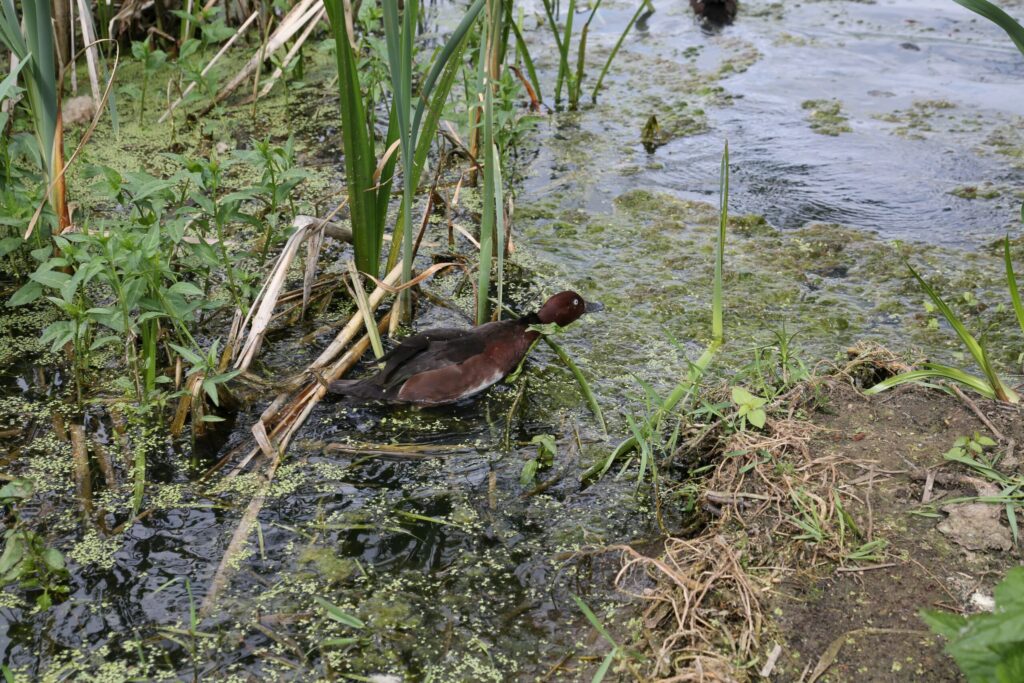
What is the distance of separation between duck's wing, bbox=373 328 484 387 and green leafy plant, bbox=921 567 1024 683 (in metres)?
2.02

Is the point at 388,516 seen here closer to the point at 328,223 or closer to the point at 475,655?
the point at 475,655

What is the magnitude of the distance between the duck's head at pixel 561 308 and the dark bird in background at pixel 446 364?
83 millimetres

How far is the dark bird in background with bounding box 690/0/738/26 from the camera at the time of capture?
7.61m

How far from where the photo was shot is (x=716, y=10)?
7695 millimetres

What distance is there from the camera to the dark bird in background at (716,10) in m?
7.61

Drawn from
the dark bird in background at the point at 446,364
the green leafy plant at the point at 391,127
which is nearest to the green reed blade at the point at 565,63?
the green leafy plant at the point at 391,127

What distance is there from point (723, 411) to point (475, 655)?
4.15ft

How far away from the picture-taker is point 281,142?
5.65 meters

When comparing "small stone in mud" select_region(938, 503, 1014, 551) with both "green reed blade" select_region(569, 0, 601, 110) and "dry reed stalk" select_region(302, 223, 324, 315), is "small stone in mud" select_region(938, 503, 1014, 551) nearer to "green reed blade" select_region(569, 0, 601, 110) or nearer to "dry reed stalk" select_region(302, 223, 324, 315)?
"dry reed stalk" select_region(302, 223, 324, 315)

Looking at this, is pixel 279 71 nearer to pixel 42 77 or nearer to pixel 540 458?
pixel 42 77

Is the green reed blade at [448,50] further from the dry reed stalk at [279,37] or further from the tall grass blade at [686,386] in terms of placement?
the dry reed stalk at [279,37]

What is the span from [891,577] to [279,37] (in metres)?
4.25

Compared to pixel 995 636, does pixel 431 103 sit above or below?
above

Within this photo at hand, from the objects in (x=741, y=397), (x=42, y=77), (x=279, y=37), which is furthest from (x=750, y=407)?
(x=279, y=37)
